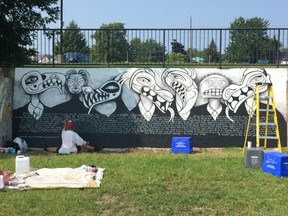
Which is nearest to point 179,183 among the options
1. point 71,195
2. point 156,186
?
point 156,186

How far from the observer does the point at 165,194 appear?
6742 millimetres

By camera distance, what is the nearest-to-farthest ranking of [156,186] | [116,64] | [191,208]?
[191,208] → [156,186] → [116,64]

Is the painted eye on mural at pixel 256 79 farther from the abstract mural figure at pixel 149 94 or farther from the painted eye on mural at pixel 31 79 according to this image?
the painted eye on mural at pixel 31 79

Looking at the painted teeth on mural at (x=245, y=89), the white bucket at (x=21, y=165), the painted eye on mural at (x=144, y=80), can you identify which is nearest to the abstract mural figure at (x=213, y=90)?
Result: the painted teeth on mural at (x=245, y=89)

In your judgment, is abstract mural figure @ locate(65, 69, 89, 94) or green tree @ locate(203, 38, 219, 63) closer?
abstract mural figure @ locate(65, 69, 89, 94)

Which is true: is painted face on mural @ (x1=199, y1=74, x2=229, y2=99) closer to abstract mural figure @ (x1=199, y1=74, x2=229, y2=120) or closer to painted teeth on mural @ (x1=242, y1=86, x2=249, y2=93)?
abstract mural figure @ (x1=199, y1=74, x2=229, y2=120)

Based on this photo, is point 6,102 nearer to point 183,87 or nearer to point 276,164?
point 183,87

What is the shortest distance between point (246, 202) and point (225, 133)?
23.6ft

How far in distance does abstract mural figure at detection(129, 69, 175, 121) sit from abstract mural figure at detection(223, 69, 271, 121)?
1.80m

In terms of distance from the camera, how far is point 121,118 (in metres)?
13.6

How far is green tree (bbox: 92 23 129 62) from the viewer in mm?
14617

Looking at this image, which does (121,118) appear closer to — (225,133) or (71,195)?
(225,133)

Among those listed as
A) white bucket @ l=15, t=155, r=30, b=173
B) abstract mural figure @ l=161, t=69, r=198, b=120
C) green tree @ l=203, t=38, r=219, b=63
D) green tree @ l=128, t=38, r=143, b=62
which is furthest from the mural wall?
white bucket @ l=15, t=155, r=30, b=173

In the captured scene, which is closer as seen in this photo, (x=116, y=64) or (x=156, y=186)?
(x=156, y=186)
